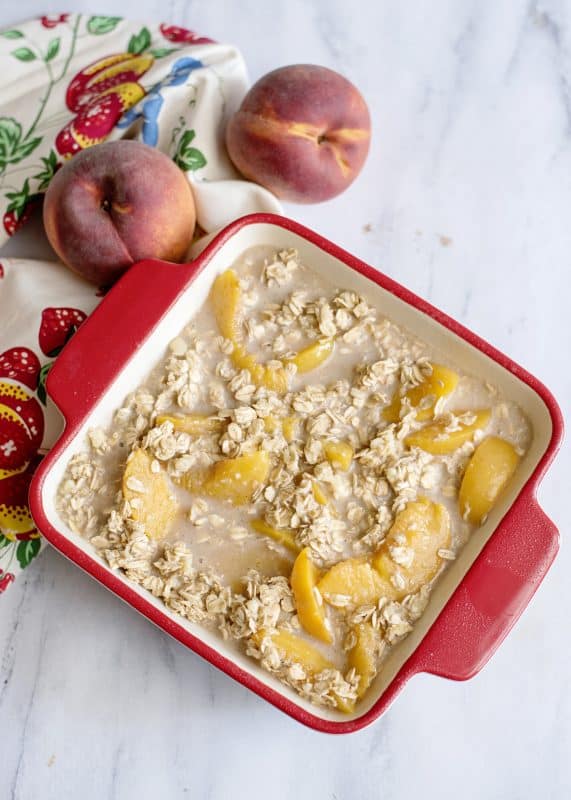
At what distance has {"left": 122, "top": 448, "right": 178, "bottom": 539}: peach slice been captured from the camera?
129cm

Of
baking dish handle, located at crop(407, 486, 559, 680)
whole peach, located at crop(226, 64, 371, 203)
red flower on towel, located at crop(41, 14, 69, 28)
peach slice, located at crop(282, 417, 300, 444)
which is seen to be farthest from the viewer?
red flower on towel, located at crop(41, 14, 69, 28)

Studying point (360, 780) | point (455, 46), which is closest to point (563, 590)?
point (360, 780)

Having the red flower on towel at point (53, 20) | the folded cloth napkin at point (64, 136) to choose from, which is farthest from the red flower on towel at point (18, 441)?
the red flower on towel at point (53, 20)

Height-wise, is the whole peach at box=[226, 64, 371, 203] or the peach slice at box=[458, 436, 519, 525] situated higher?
the whole peach at box=[226, 64, 371, 203]

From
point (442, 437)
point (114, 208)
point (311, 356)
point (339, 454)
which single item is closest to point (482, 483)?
point (442, 437)

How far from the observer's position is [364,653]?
125 centimetres

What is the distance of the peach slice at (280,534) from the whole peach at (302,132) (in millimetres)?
559

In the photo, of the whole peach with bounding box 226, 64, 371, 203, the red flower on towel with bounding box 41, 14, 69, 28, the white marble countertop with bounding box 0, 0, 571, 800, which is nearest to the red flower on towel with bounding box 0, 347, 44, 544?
the white marble countertop with bounding box 0, 0, 571, 800

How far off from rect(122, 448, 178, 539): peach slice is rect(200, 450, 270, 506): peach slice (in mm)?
59

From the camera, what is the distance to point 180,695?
1.48 meters

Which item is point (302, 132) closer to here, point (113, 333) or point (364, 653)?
point (113, 333)

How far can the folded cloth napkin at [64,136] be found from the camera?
4.69 feet

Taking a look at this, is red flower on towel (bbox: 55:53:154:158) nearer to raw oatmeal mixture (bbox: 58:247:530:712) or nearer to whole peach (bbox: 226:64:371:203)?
whole peach (bbox: 226:64:371:203)

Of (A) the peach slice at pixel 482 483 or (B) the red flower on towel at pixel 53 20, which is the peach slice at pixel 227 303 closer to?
(A) the peach slice at pixel 482 483
